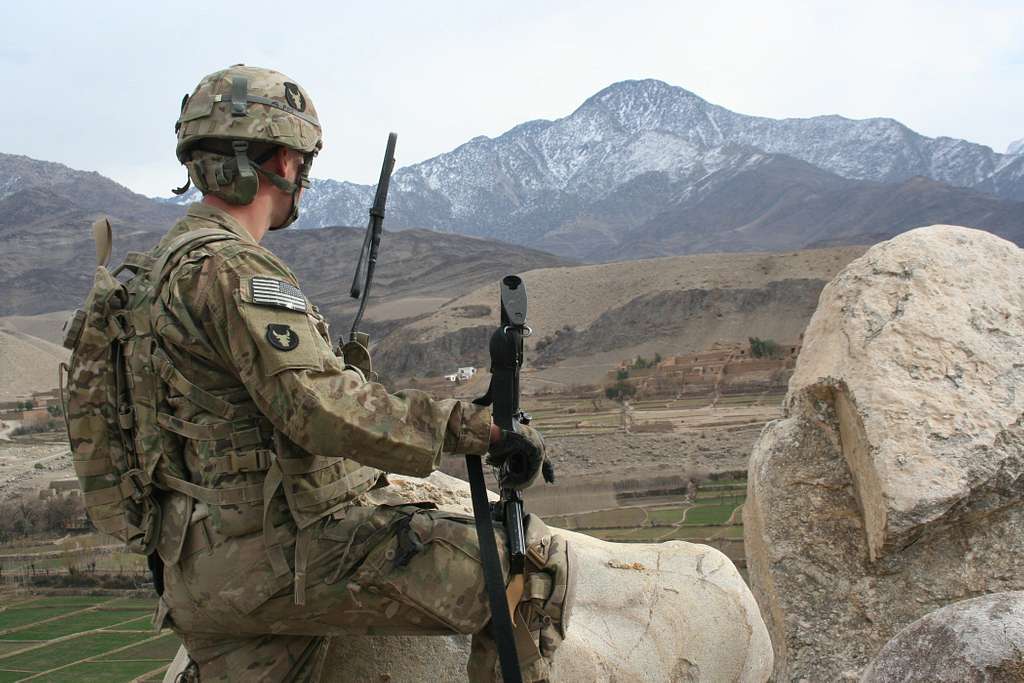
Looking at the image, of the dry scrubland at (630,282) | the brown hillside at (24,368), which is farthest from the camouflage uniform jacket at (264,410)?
the dry scrubland at (630,282)

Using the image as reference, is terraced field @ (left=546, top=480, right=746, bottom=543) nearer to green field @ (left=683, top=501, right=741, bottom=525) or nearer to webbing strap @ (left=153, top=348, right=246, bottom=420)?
green field @ (left=683, top=501, right=741, bottom=525)

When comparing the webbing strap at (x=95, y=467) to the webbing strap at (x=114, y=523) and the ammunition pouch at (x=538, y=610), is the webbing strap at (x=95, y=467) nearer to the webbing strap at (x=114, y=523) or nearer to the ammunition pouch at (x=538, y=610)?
the webbing strap at (x=114, y=523)

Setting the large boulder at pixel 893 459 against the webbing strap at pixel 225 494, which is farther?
the large boulder at pixel 893 459

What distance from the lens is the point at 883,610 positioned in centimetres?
567

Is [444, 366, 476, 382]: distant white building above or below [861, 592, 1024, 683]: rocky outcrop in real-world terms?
below

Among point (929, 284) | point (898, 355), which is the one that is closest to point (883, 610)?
point (898, 355)

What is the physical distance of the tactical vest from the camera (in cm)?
318

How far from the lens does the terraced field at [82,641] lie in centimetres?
1092

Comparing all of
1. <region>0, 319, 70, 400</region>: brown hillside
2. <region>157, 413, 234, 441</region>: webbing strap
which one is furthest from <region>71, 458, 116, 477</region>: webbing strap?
<region>0, 319, 70, 400</region>: brown hillside

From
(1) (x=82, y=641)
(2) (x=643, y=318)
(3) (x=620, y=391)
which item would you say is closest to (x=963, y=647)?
(1) (x=82, y=641)

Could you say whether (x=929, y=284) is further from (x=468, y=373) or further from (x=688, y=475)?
(x=468, y=373)

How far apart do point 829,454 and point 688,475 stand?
24.0 metres

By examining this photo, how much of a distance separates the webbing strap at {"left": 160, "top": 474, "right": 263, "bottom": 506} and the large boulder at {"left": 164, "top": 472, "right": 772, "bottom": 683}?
4.20ft

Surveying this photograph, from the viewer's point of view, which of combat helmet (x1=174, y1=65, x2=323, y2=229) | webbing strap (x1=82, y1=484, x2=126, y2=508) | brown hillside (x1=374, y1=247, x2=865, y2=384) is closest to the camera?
webbing strap (x1=82, y1=484, x2=126, y2=508)
